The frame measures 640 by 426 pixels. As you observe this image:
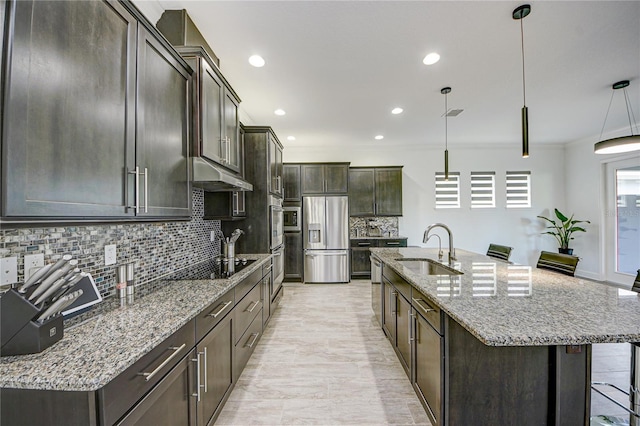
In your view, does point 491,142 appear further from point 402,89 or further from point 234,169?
point 234,169

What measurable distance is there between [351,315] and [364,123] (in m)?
3.11

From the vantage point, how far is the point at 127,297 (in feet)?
5.08

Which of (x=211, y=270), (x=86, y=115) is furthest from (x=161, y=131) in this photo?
(x=211, y=270)

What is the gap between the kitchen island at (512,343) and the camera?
1123 millimetres

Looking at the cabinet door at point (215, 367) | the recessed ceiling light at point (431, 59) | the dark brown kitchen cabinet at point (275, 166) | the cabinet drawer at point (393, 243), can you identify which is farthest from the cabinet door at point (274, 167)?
the cabinet drawer at point (393, 243)

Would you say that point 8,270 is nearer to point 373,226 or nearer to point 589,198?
point 373,226

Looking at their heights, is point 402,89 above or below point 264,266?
above

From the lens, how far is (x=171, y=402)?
47.4 inches

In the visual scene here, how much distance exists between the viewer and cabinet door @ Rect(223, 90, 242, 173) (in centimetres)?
246

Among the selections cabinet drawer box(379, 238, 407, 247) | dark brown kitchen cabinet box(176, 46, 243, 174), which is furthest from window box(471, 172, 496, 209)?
dark brown kitchen cabinet box(176, 46, 243, 174)

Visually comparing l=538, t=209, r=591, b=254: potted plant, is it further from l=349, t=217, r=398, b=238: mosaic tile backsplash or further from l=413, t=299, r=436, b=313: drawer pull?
l=413, t=299, r=436, b=313: drawer pull

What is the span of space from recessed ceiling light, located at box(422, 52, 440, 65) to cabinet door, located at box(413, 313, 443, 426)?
2.41 meters

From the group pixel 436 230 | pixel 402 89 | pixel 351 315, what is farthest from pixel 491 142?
pixel 351 315

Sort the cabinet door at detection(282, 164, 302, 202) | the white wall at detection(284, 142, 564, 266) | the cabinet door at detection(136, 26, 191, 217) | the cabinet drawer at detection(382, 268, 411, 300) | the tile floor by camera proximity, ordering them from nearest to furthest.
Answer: the cabinet door at detection(136, 26, 191, 217) < the tile floor < the cabinet drawer at detection(382, 268, 411, 300) < the cabinet door at detection(282, 164, 302, 202) < the white wall at detection(284, 142, 564, 266)
